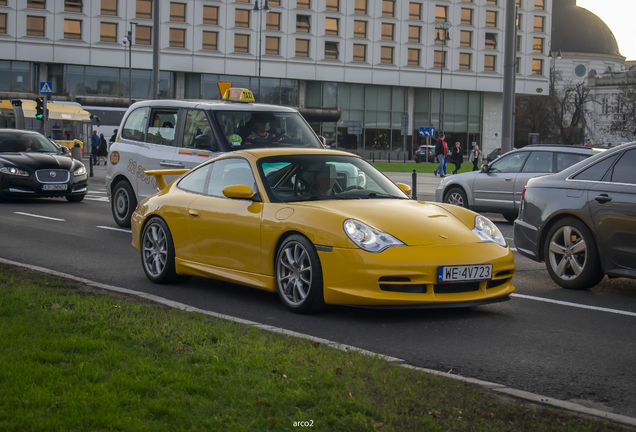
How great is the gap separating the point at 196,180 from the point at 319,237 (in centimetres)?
212

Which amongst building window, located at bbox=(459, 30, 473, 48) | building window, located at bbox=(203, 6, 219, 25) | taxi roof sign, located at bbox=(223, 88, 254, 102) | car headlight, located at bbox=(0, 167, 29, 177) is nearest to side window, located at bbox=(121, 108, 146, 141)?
taxi roof sign, located at bbox=(223, 88, 254, 102)

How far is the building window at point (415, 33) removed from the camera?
73.8 meters

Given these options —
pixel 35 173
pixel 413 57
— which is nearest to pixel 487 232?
pixel 35 173

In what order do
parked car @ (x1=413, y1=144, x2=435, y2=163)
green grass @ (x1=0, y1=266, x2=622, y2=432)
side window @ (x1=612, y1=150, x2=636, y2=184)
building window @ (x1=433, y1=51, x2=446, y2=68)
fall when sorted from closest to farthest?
green grass @ (x1=0, y1=266, x2=622, y2=432), side window @ (x1=612, y1=150, x2=636, y2=184), parked car @ (x1=413, y1=144, x2=435, y2=163), building window @ (x1=433, y1=51, x2=446, y2=68)

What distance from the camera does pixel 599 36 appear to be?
137 m

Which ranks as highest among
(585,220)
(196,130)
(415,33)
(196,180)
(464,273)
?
(415,33)

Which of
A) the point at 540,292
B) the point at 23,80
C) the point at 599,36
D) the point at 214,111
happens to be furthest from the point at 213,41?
the point at 599,36

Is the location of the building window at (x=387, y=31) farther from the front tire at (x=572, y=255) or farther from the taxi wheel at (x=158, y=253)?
the taxi wheel at (x=158, y=253)

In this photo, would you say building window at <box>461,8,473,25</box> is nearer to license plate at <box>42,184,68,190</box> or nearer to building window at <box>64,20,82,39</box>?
building window at <box>64,20,82,39</box>

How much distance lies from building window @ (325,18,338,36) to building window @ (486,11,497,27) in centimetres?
1521

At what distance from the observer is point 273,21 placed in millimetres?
69750

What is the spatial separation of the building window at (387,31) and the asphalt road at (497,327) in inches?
2569

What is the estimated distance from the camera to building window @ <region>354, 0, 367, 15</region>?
236ft

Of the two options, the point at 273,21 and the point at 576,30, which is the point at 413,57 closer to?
the point at 273,21
